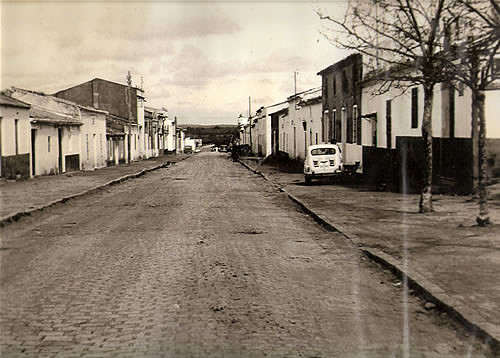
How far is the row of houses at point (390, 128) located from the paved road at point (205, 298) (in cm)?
677

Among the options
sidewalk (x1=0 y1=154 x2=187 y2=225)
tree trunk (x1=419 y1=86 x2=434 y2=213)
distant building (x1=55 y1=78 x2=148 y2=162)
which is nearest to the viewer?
tree trunk (x1=419 y1=86 x2=434 y2=213)

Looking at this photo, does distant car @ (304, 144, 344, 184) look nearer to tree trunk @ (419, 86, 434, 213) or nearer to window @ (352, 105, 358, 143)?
window @ (352, 105, 358, 143)

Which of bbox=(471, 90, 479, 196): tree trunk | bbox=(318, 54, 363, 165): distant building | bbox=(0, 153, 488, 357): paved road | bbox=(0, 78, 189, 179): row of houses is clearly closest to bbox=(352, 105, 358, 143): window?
bbox=(318, 54, 363, 165): distant building

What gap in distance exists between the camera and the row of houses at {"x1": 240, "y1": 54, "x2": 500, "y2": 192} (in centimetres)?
1803

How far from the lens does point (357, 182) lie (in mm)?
26109

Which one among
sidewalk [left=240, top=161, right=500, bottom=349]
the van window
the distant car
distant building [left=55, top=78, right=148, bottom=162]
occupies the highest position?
distant building [left=55, top=78, right=148, bottom=162]

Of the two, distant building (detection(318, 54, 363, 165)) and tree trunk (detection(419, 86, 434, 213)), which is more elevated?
distant building (detection(318, 54, 363, 165))

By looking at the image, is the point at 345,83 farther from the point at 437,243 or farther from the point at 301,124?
the point at 437,243

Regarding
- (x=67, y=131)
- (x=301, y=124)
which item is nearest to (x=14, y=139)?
(x=67, y=131)

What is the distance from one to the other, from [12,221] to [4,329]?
9.70m

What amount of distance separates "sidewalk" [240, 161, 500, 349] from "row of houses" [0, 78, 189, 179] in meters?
14.4

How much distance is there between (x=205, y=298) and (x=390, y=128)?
67.0ft

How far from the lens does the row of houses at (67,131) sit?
92.9 feet

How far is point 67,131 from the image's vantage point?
37.6 meters
